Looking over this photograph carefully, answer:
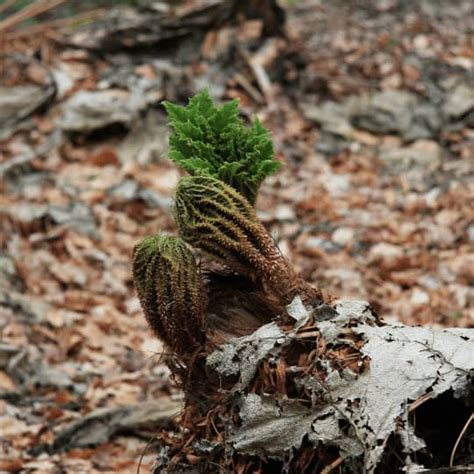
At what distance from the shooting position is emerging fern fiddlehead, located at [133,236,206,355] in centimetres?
236

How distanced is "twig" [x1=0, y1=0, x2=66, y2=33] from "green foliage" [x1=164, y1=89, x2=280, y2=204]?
19.0 ft

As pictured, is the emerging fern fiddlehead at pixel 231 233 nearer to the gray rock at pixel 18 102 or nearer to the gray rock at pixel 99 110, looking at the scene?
the gray rock at pixel 99 110

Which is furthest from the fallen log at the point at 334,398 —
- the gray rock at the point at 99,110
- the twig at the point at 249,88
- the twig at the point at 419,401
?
the twig at the point at 249,88

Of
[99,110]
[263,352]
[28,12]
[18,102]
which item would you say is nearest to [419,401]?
[263,352]

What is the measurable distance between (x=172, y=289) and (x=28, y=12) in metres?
6.29

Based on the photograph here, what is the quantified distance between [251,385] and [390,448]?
438mm

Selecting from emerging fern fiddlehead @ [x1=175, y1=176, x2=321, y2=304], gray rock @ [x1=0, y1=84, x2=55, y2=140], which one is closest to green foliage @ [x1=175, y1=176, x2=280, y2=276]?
emerging fern fiddlehead @ [x1=175, y1=176, x2=321, y2=304]

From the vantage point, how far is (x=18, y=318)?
4.72 m

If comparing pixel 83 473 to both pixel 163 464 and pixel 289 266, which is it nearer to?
pixel 163 464

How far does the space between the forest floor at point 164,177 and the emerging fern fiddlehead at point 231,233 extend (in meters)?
1.29

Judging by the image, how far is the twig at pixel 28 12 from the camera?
7840mm

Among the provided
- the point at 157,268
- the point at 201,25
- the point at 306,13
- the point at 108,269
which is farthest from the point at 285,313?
the point at 306,13

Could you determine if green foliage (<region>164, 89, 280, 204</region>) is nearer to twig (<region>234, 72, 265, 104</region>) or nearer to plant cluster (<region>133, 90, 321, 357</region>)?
plant cluster (<region>133, 90, 321, 357</region>)

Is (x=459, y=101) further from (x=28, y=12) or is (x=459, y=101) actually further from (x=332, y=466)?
(x=332, y=466)
